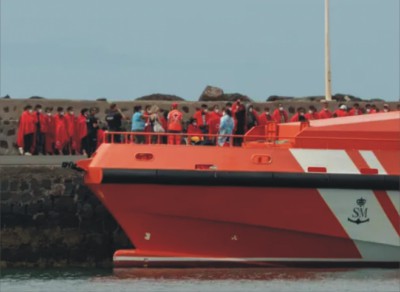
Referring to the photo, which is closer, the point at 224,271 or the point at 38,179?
the point at 224,271

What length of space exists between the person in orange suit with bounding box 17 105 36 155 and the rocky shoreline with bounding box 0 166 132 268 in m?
3.56

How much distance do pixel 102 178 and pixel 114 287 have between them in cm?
A: 212

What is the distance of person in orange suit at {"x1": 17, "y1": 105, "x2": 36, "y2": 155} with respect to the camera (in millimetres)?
37812

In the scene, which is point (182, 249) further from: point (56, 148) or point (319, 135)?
point (56, 148)

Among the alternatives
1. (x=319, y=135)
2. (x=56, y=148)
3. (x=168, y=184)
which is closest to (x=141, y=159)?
(x=168, y=184)

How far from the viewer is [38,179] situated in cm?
3428

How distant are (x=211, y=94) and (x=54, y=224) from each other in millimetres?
7880

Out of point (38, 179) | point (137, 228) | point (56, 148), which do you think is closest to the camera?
point (137, 228)

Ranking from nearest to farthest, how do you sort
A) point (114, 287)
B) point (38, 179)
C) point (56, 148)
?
point (114, 287), point (38, 179), point (56, 148)

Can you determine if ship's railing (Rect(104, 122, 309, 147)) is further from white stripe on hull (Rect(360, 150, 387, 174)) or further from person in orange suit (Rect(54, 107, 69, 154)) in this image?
person in orange suit (Rect(54, 107, 69, 154))

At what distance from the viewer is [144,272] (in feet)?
105

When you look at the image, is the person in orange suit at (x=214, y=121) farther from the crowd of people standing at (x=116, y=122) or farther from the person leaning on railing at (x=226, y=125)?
the person leaning on railing at (x=226, y=125)

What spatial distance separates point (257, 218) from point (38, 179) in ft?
13.4

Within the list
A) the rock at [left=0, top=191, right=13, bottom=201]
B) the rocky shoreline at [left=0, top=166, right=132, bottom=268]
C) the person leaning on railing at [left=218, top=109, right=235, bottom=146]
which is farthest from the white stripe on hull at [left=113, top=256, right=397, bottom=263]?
the person leaning on railing at [left=218, top=109, right=235, bottom=146]
